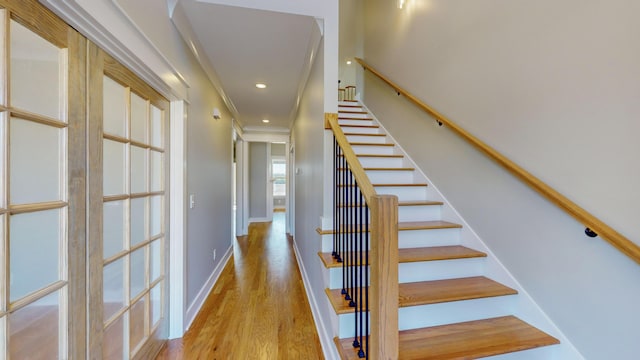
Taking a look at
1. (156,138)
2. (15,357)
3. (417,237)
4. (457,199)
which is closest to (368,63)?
(457,199)

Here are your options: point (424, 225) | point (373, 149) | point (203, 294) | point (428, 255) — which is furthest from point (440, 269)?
point (203, 294)

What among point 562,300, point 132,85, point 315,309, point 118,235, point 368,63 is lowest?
point 315,309

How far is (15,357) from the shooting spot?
0.80 metres

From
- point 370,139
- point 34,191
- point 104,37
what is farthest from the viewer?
point 370,139

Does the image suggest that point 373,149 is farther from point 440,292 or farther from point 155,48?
point 155,48

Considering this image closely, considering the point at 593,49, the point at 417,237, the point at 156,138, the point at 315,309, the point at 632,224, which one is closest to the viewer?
the point at 632,224

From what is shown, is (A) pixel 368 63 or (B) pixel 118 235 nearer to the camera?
(B) pixel 118 235

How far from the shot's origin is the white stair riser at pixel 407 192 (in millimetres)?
2295

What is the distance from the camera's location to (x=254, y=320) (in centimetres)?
218

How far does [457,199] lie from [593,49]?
1.16 meters

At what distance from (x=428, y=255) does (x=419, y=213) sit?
533mm

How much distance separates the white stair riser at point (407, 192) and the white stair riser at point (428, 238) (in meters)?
0.46

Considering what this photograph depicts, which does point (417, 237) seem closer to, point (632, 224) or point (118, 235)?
point (632, 224)

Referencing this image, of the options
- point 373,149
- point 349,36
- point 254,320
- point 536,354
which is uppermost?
point 349,36
